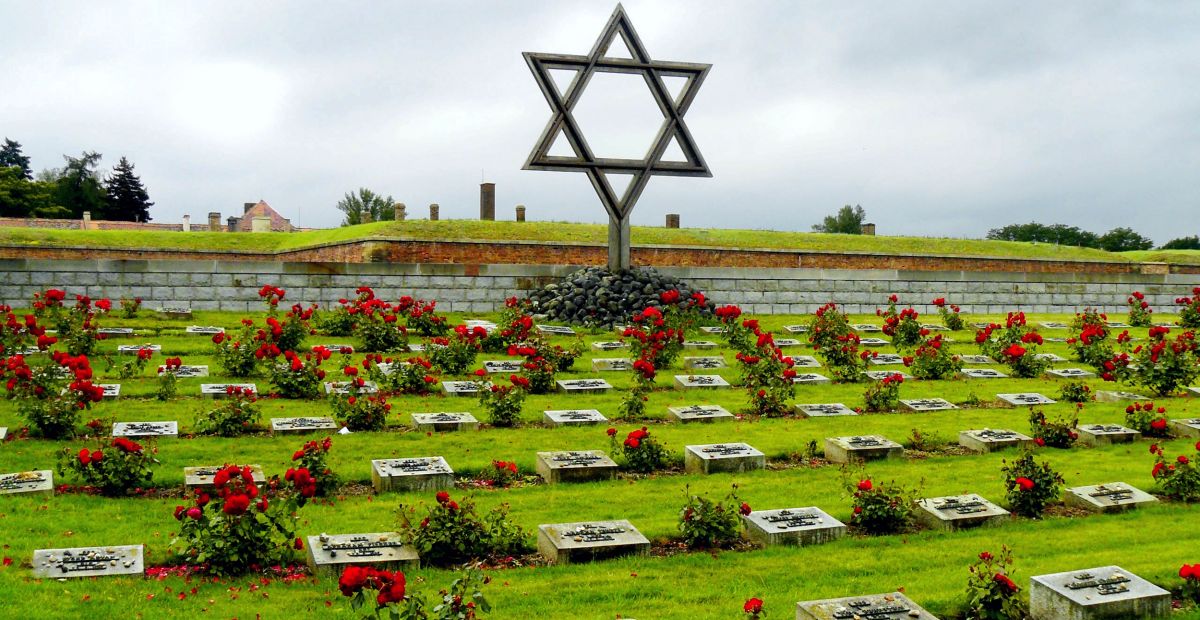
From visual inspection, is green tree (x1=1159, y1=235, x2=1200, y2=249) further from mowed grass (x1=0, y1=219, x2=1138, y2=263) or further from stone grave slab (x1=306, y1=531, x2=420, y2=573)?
stone grave slab (x1=306, y1=531, x2=420, y2=573)

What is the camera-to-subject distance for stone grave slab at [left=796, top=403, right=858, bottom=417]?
33.4 feet

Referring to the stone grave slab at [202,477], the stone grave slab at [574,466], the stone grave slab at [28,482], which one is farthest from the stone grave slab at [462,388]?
the stone grave slab at [28,482]

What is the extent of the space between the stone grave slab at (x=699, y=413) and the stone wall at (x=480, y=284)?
7.89 m

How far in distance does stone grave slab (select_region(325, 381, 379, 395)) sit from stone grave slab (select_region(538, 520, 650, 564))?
4168 millimetres

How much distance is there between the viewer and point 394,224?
27484 millimetres

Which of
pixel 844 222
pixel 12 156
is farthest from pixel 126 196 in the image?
pixel 844 222

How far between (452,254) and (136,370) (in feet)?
53.9

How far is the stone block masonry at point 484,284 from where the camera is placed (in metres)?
15.5

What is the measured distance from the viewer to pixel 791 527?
6145 mm

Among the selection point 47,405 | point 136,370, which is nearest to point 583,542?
point 47,405

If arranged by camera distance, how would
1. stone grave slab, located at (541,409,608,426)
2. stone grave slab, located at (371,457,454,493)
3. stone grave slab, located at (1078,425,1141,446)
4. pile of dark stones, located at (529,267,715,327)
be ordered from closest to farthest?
stone grave slab, located at (371,457,454,493) < stone grave slab, located at (1078,425,1141,446) < stone grave slab, located at (541,409,608,426) < pile of dark stones, located at (529,267,715,327)

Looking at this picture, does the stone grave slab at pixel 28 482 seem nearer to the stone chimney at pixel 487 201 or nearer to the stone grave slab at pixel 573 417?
the stone grave slab at pixel 573 417

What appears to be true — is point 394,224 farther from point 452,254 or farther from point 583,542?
point 583,542

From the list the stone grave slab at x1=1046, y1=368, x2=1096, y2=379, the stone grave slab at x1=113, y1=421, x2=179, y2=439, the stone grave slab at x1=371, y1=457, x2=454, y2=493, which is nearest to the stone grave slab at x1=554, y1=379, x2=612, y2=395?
the stone grave slab at x1=371, y1=457, x2=454, y2=493
